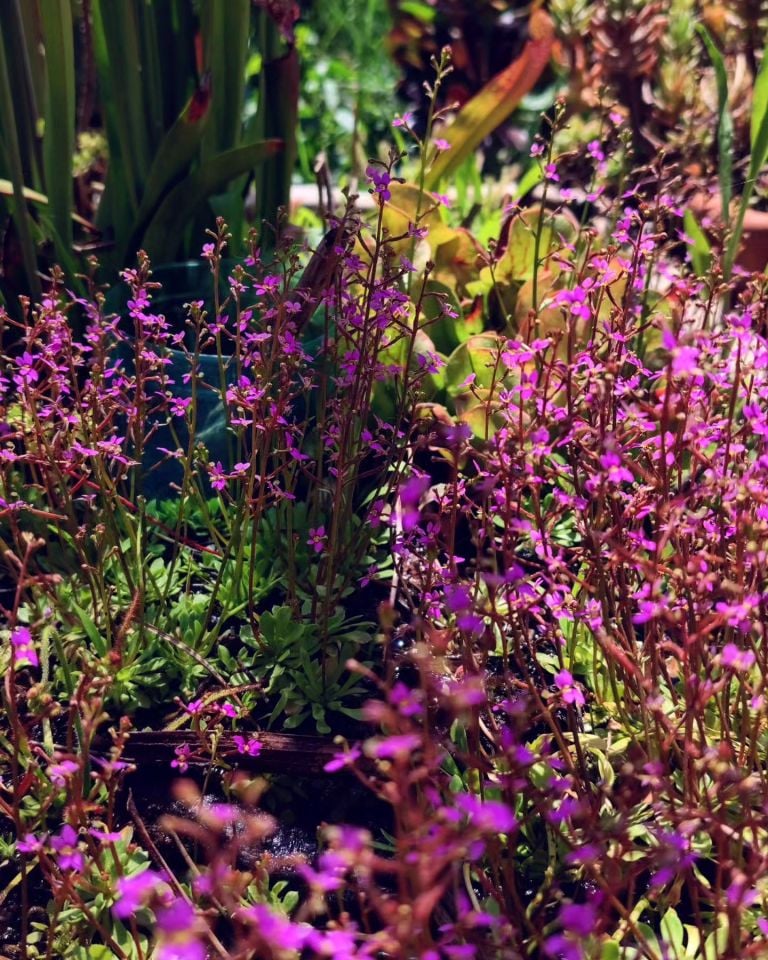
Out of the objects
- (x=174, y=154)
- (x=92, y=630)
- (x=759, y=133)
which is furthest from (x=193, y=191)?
(x=759, y=133)

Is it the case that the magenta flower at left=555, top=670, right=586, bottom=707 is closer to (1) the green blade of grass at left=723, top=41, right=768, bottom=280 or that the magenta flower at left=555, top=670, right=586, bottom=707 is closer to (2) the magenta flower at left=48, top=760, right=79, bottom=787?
(2) the magenta flower at left=48, top=760, right=79, bottom=787

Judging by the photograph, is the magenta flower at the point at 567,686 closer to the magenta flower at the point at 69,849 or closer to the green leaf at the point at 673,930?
the green leaf at the point at 673,930

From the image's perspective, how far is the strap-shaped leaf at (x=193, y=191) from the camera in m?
1.97

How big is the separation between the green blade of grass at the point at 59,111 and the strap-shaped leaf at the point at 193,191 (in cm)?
17

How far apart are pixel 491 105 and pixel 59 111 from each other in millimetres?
1034

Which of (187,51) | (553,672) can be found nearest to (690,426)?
(553,672)

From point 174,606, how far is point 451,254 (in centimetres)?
102

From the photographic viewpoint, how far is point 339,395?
1.72m

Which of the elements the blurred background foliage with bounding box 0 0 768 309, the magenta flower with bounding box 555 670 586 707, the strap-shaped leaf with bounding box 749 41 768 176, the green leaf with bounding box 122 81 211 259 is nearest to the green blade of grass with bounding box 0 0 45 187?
the blurred background foliage with bounding box 0 0 768 309

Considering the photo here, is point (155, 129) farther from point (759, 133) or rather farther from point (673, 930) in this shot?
point (673, 930)

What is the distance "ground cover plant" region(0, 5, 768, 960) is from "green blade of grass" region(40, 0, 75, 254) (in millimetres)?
330

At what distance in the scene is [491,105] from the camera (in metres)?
2.45

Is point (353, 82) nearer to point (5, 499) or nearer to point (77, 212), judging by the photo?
point (77, 212)

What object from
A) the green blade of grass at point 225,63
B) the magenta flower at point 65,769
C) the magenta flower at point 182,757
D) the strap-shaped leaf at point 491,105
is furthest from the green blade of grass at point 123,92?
the magenta flower at point 65,769
